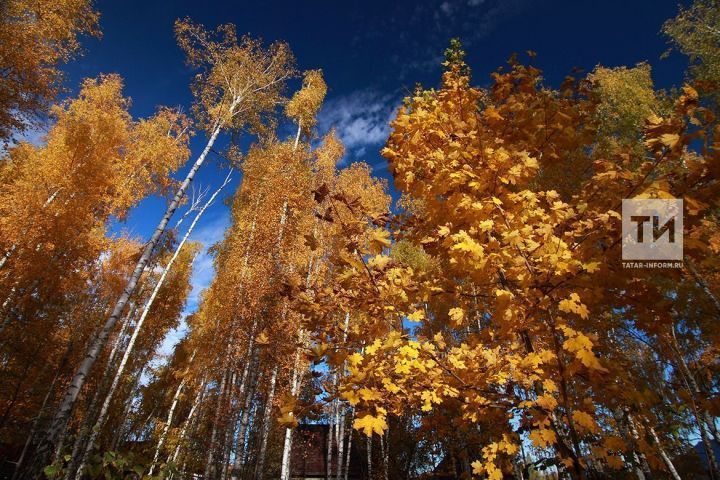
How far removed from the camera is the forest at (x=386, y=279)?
6.59ft

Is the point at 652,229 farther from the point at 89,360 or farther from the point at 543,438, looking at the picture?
the point at 89,360

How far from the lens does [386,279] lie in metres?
2.39

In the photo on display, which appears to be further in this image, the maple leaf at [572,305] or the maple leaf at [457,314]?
the maple leaf at [457,314]

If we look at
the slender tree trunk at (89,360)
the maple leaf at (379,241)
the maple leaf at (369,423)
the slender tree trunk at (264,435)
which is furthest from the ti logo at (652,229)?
the slender tree trunk at (264,435)

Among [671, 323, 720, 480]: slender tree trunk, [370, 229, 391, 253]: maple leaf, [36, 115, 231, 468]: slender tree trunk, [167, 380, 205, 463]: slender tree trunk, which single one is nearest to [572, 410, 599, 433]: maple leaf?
[671, 323, 720, 480]: slender tree trunk

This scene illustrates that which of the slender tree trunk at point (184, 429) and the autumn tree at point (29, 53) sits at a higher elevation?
the autumn tree at point (29, 53)

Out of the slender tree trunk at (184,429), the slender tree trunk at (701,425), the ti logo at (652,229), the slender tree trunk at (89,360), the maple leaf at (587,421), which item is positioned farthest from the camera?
the slender tree trunk at (184,429)

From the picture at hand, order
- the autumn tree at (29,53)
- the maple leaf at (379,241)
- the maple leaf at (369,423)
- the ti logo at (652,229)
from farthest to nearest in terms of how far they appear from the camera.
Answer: the autumn tree at (29,53)
the maple leaf at (379,241)
the maple leaf at (369,423)
the ti logo at (652,229)

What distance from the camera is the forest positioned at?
2010 mm

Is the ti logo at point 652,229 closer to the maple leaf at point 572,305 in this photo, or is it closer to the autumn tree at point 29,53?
the maple leaf at point 572,305

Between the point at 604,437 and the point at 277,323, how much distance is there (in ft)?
30.7

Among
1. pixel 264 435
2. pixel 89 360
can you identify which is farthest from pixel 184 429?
pixel 89 360

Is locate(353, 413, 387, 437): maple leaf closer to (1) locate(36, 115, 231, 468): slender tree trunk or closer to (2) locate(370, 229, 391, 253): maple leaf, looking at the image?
(2) locate(370, 229, 391, 253): maple leaf

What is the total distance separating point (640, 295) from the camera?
2.01 metres
